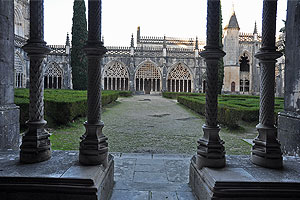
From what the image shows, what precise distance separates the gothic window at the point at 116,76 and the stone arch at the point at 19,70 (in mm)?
9785

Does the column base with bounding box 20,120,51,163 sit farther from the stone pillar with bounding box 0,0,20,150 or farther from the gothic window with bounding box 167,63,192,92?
the gothic window with bounding box 167,63,192,92

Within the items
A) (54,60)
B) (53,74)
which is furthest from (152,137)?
(53,74)

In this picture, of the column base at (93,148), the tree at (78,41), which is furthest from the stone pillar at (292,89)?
the tree at (78,41)

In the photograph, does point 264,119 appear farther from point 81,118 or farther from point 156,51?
point 156,51

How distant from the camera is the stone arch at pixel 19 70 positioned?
64.2 ft

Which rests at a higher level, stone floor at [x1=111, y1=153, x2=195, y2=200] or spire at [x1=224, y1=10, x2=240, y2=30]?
spire at [x1=224, y1=10, x2=240, y2=30]

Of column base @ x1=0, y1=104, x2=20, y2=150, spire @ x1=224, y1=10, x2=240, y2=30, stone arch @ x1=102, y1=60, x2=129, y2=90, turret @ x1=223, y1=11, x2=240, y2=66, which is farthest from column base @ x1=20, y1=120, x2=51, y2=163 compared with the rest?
spire @ x1=224, y1=10, x2=240, y2=30

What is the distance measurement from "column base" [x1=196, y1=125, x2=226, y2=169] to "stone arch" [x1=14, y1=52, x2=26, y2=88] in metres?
21.3

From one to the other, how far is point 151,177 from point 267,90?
1.99 metres

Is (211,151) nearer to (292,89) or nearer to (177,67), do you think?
(292,89)

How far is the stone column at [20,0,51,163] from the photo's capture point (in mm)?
2652

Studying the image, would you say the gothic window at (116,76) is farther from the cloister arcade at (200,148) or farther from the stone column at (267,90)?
the stone column at (267,90)

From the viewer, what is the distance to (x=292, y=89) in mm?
3918

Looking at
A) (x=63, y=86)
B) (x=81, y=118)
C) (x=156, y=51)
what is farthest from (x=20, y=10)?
(x=81, y=118)
